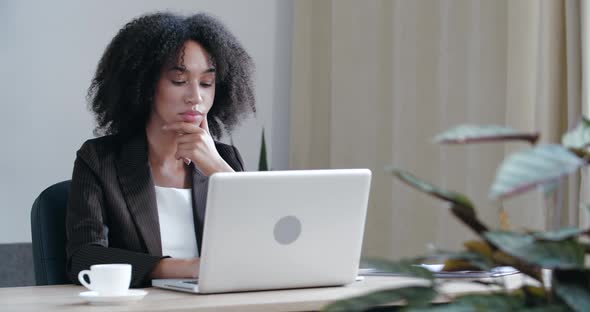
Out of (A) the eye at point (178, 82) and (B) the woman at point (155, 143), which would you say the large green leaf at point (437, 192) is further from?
(A) the eye at point (178, 82)

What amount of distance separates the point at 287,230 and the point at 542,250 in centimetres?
93

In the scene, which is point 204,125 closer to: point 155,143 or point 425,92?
point 155,143

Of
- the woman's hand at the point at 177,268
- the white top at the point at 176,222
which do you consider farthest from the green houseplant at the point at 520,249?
the white top at the point at 176,222

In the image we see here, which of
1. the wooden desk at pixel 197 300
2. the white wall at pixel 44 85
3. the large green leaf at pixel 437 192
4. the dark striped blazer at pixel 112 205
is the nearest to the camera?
the large green leaf at pixel 437 192

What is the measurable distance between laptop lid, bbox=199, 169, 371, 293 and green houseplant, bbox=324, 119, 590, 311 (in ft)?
2.51

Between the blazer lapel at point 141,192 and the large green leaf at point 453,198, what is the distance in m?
1.41

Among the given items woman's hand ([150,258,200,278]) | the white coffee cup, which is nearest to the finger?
woman's hand ([150,258,200,278])

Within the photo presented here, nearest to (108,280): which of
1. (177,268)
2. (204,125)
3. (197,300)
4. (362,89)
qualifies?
(197,300)

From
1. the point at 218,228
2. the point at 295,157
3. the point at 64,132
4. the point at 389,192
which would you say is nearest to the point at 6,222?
the point at 64,132

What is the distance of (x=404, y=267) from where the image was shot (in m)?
0.69

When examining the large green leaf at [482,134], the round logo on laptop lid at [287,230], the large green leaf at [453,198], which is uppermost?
the large green leaf at [482,134]

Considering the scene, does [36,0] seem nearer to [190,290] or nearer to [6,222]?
[6,222]

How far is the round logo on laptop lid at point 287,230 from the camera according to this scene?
1.51 m

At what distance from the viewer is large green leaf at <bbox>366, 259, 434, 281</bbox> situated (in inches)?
26.7
